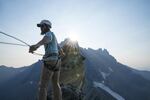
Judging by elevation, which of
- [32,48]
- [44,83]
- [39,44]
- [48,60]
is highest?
[39,44]

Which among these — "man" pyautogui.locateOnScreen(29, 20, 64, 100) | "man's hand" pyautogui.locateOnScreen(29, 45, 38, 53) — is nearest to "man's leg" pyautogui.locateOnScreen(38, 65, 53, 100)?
"man" pyautogui.locateOnScreen(29, 20, 64, 100)

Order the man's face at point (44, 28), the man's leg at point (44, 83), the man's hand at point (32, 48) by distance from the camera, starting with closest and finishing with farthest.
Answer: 1. the man's hand at point (32, 48)
2. the man's leg at point (44, 83)
3. the man's face at point (44, 28)

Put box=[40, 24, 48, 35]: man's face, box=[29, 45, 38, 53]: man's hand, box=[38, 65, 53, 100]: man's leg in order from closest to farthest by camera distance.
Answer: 1. box=[29, 45, 38, 53]: man's hand
2. box=[38, 65, 53, 100]: man's leg
3. box=[40, 24, 48, 35]: man's face

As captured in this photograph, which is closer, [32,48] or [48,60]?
[32,48]

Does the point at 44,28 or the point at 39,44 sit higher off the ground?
the point at 44,28

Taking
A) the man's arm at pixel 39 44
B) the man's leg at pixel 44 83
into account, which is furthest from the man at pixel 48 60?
the man's arm at pixel 39 44

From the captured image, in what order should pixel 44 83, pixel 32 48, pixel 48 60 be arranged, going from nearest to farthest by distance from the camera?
pixel 32 48
pixel 44 83
pixel 48 60

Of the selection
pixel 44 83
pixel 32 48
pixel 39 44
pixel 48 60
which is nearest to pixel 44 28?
pixel 39 44

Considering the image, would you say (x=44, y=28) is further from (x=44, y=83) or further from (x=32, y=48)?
(x=44, y=83)

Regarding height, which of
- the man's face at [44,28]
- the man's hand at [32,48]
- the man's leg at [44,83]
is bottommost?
the man's leg at [44,83]

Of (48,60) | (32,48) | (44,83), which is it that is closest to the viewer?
(32,48)

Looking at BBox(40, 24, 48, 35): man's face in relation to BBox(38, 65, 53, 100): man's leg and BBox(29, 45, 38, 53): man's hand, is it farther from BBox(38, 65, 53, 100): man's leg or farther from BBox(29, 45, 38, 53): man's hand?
BBox(38, 65, 53, 100): man's leg

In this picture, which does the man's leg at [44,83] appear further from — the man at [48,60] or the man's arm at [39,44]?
the man's arm at [39,44]

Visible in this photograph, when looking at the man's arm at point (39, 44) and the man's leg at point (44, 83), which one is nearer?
the man's arm at point (39, 44)
